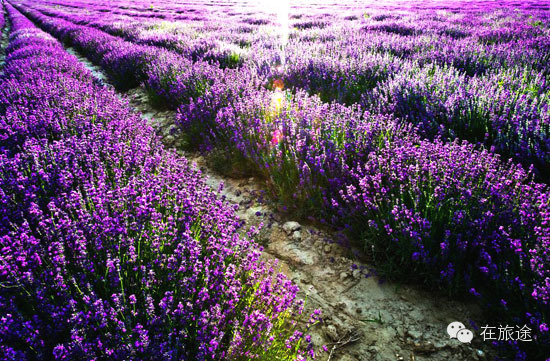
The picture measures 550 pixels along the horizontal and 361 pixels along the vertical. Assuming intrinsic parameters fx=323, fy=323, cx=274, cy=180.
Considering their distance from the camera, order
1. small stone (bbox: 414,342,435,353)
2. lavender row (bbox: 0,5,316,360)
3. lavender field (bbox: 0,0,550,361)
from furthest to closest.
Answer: small stone (bbox: 414,342,435,353) → lavender field (bbox: 0,0,550,361) → lavender row (bbox: 0,5,316,360)

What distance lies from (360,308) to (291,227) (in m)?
0.87

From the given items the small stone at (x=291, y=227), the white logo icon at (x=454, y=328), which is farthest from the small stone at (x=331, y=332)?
the small stone at (x=291, y=227)

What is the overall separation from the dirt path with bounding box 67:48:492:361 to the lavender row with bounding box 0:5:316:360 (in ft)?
0.82

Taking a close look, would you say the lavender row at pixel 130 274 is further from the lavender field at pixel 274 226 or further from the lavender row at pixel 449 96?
the lavender row at pixel 449 96

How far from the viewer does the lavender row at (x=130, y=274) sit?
131 centimetres

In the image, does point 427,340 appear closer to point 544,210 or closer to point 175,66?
point 544,210

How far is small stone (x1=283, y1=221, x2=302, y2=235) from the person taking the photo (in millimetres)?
2594

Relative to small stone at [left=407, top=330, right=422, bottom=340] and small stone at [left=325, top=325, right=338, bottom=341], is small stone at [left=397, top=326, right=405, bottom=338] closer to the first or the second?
small stone at [left=407, top=330, right=422, bottom=340]

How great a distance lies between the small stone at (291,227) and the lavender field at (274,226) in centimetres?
3

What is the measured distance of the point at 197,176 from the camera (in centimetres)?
244

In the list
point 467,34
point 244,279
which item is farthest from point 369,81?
point 467,34

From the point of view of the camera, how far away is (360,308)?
6.31 ft

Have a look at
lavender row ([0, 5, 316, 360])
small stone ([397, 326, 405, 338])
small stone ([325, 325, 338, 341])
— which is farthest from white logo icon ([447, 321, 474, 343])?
lavender row ([0, 5, 316, 360])

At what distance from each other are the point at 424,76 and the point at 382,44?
2771 mm
